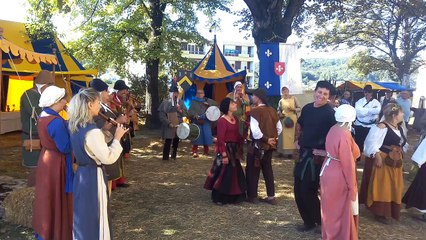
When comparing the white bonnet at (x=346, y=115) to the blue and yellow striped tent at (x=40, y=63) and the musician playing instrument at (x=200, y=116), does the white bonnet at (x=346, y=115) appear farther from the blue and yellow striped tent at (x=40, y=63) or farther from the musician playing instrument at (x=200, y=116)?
the blue and yellow striped tent at (x=40, y=63)

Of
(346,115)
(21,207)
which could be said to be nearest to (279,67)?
(346,115)

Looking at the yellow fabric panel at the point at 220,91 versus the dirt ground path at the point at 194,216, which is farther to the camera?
the yellow fabric panel at the point at 220,91

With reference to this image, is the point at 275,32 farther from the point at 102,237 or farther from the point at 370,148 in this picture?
the point at 102,237

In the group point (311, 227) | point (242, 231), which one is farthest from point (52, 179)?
point (311, 227)

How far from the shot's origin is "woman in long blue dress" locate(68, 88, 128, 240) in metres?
2.79

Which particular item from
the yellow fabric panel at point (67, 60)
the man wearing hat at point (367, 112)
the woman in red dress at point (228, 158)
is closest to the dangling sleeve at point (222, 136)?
the woman in red dress at point (228, 158)

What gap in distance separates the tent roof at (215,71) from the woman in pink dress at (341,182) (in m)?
7.22

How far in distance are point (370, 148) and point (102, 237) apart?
10.6ft

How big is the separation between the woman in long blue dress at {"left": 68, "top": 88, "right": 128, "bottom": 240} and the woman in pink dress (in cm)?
181

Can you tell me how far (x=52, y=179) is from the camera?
326 cm

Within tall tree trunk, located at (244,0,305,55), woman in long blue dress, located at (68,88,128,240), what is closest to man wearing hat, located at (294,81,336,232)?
woman in long blue dress, located at (68,88,128,240)

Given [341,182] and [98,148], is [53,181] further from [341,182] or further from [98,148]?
[341,182]

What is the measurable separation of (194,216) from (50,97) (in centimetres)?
233

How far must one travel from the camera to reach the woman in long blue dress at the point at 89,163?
2793mm
